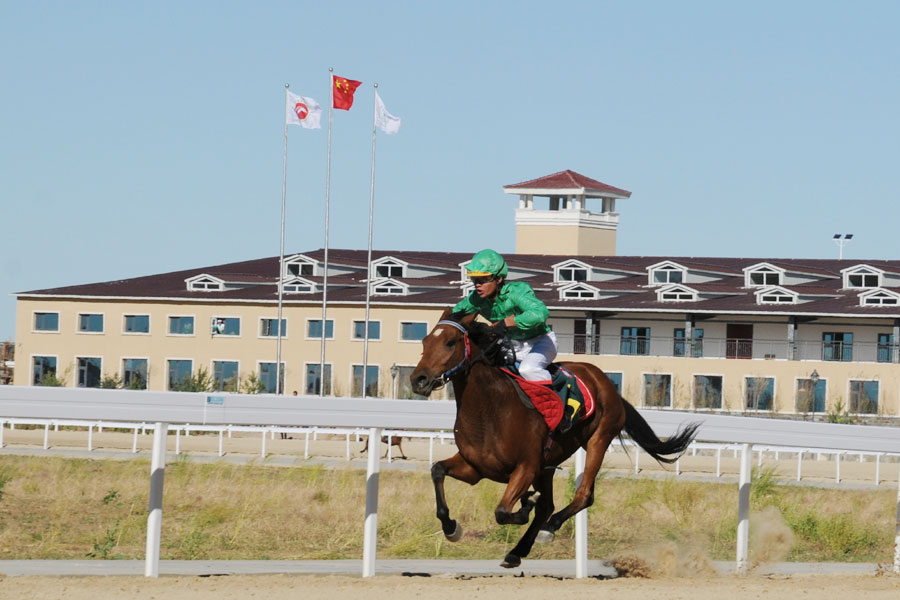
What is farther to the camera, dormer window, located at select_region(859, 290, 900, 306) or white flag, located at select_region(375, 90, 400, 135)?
dormer window, located at select_region(859, 290, 900, 306)

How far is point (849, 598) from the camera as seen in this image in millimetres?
9633

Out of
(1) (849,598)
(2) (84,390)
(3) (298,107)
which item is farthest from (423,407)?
(3) (298,107)

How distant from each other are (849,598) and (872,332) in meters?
55.2

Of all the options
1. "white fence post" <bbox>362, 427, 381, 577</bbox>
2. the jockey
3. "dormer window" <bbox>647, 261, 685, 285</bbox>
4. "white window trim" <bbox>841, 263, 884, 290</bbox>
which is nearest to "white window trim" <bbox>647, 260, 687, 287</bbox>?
"dormer window" <bbox>647, 261, 685, 285</bbox>

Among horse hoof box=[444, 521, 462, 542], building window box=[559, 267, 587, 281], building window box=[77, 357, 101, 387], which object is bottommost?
building window box=[77, 357, 101, 387]

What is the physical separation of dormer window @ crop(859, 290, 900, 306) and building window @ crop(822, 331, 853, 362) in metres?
1.64

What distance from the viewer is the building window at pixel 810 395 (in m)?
59.8

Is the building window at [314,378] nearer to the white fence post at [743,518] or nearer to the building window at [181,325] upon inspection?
the building window at [181,325]

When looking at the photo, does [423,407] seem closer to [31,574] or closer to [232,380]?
[31,574]

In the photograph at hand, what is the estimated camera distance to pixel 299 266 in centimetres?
7650

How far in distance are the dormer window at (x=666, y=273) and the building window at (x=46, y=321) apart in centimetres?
2959

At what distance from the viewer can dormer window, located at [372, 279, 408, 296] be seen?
70875 mm

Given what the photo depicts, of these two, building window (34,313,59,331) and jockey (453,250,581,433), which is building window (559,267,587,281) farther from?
jockey (453,250,581,433)

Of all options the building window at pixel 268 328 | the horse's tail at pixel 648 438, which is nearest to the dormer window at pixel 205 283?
the building window at pixel 268 328
